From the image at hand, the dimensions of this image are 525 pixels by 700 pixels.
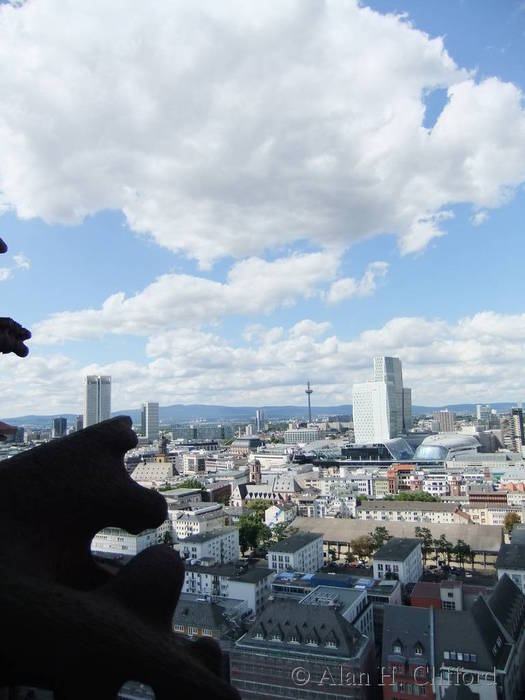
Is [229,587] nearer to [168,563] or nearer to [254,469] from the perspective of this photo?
[168,563]

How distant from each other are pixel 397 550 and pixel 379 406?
358 feet

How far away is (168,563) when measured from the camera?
246 inches

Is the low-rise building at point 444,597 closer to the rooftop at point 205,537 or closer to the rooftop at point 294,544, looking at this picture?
the rooftop at point 294,544

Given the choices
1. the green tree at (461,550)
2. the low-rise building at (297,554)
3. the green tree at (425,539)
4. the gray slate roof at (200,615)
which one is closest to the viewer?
the gray slate roof at (200,615)

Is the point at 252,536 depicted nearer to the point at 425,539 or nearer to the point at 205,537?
the point at 205,537

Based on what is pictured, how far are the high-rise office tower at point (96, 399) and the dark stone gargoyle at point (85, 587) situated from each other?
570ft

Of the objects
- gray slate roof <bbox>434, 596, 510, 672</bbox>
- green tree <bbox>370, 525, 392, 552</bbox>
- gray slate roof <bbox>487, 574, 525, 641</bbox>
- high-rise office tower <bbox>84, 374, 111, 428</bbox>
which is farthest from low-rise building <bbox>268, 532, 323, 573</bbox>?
high-rise office tower <bbox>84, 374, 111, 428</bbox>

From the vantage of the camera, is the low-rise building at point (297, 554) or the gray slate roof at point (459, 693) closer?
Result: the gray slate roof at point (459, 693)

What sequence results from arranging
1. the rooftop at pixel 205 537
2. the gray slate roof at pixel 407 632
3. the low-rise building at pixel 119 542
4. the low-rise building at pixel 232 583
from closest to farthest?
the gray slate roof at pixel 407 632 < the low-rise building at pixel 232 583 < the rooftop at pixel 205 537 < the low-rise building at pixel 119 542

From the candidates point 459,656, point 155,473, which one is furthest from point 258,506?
point 459,656

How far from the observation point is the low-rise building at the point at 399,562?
41.3 meters

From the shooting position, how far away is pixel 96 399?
177375 mm

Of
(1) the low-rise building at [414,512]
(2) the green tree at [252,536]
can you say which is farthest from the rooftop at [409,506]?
(2) the green tree at [252,536]

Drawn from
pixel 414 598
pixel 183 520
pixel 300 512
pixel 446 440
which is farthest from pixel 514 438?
pixel 414 598
